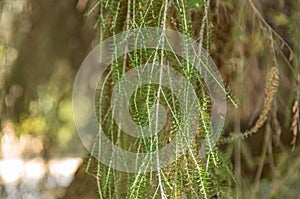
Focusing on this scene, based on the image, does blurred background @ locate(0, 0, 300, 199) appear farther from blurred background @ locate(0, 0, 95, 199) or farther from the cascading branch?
the cascading branch

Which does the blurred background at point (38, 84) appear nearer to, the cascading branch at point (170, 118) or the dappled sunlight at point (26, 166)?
the dappled sunlight at point (26, 166)

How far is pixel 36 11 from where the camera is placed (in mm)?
2223

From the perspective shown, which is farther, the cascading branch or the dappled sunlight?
the dappled sunlight

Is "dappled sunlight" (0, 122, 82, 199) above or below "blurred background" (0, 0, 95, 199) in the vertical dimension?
below

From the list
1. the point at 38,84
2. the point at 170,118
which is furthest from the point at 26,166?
the point at 170,118

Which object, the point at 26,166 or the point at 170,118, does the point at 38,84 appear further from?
the point at 170,118

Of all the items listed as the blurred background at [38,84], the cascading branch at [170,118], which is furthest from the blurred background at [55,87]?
the cascading branch at [170,118]

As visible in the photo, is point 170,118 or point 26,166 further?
point 26,166

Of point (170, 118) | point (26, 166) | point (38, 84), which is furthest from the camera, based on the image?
point (26, 166)

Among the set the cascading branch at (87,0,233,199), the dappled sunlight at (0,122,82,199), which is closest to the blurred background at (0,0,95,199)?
the dappled sunlight at (0,122,82,199)

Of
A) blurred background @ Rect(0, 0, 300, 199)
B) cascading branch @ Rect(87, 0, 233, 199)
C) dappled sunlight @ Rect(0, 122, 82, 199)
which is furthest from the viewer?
dappled sunlight @ Rect(0, 122, 82, 199)

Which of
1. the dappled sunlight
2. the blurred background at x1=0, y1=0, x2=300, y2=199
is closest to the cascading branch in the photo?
the blurred background at x1=0, y1=0, x2=300, y2=199

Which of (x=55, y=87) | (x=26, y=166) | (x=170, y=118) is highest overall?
(x=55, y=87)

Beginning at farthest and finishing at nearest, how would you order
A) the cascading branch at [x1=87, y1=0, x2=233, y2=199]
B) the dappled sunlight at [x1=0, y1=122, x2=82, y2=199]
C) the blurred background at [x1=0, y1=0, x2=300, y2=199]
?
1. the dappled sunlight at [x1=0, y1=122, x2=82, y2=199]
2. the blurred background at [x1=0, y1=0, x2=300, y2=199]
3. the cascading branch at [x1=87, y1=0, x2=233, y2=199]
